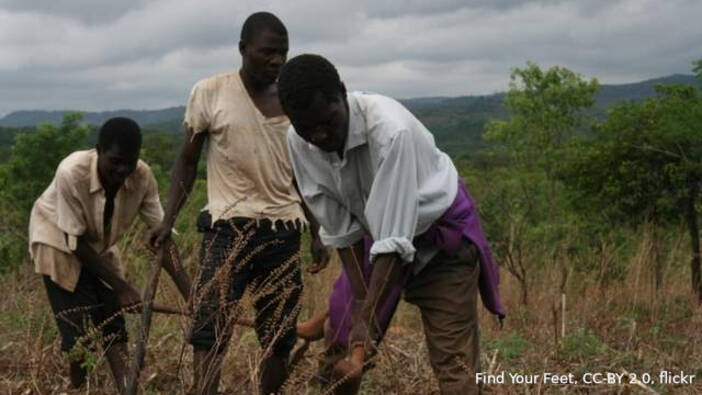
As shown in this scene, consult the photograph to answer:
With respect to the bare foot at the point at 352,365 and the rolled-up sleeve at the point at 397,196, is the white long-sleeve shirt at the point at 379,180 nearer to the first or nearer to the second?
the rolled-up sleeve at the point at 397,196

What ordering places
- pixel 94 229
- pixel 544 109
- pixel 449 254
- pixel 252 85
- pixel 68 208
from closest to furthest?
pixel 449 254, pixel 252 85, pixel 68 208, pixel 94 229, pixel 544 109

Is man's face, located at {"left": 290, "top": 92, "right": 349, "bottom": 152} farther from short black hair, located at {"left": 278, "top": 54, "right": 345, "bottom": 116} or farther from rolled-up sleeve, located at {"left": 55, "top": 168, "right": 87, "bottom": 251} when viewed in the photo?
rolled-up sleeve, located at {"left": 55, "top": 168, "right": 87, "bottom": 251}

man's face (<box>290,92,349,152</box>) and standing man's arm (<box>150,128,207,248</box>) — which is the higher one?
man's face (<box>290,92,349,152</box>)

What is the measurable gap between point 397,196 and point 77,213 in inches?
74.9

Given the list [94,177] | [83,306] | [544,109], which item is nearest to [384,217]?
[94,177]

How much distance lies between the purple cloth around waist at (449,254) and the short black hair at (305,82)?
60 centimetres

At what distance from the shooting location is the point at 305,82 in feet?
8.06

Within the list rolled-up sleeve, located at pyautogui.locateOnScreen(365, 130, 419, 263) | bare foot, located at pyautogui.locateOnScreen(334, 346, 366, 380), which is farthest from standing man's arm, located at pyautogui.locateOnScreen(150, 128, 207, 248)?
bare foot, located at pyautogui.locateOnScreen(334, 346, 366, 380)

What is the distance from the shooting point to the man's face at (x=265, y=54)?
3510 millimetres

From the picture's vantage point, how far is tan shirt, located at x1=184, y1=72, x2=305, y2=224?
3.57 m

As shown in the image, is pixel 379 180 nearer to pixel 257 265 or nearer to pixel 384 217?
pixel 384 217

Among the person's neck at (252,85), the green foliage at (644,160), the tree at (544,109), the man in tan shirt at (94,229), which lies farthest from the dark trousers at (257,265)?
the tree at (544,109)

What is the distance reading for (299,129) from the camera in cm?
253

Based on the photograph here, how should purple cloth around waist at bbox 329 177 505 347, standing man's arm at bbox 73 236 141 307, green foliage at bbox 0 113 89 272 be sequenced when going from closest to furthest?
purple cloth around waist at bbox 329 177 505 347
standing man's arm at bbox 73 236 141 307
green foliage at bbox 0 113 89 272
